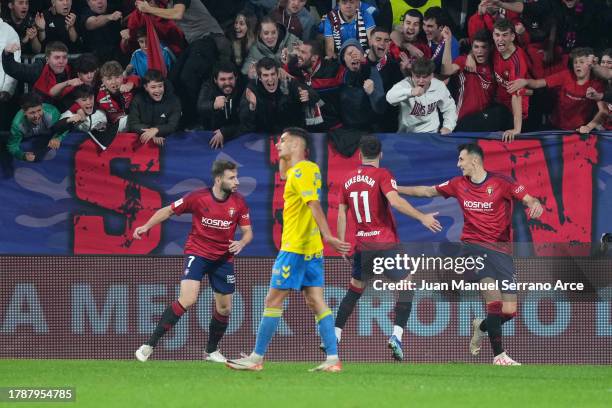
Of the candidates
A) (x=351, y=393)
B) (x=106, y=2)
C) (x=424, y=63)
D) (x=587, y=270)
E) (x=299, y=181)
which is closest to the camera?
(x=351, y=393)

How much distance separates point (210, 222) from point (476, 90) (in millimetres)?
4109

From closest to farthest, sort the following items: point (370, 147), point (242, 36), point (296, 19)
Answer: point (370, 147), point (242, 36), point (296, 19)

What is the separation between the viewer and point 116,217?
14.8 m

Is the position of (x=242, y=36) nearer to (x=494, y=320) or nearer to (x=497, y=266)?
(x=497, y=266)

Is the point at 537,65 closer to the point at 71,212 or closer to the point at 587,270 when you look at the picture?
the point at 587,270

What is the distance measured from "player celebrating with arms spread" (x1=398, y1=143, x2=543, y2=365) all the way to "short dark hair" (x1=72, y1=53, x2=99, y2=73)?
4680 mm

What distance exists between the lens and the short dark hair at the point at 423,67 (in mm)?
14738

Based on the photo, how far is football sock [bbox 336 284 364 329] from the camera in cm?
1276

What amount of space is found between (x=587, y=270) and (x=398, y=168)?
8.58 feet

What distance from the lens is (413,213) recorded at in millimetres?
11977

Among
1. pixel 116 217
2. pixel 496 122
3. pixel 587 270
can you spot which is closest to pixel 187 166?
pixel 116 217

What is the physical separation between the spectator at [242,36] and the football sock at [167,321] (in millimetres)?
4083

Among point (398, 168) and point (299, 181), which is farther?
point (398, 168)

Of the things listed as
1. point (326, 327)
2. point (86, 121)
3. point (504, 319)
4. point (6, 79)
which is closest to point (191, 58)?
point (86, 121)
